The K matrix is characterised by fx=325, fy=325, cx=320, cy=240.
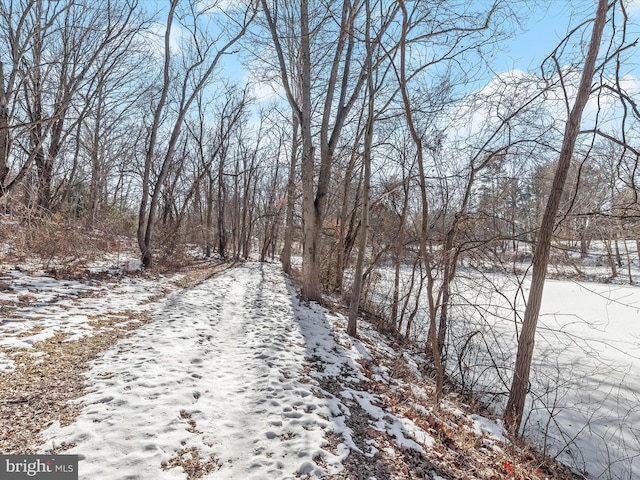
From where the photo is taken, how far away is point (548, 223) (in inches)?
158

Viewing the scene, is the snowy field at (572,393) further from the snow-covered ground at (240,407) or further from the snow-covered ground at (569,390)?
the snow-covered ground at (240,407)

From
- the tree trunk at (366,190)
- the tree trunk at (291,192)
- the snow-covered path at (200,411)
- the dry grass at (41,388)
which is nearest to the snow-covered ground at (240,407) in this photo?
the snow-covered path at (200,411)

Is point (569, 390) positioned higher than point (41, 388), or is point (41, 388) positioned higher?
point (41, 388)

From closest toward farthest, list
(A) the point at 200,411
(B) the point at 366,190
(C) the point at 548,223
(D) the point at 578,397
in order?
(A) the point at 200,411, (C) the point at 548,223, (D) the point at 578,397, (B) the point at 366,190

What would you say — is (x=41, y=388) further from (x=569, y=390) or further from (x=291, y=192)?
(x=291, y=192)

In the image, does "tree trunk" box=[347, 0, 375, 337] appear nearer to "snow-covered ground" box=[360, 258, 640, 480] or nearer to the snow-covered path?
the snow-covered path

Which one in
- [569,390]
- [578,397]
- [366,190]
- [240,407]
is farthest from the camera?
[569,390]

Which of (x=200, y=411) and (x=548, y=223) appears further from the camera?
(x=548, y=223)

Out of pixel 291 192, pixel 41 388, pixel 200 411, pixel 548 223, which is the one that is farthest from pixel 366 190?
pixel 291 192

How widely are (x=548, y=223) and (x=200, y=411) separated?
4440 millimetres

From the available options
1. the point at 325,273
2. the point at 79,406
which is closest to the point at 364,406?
the point at 79,406

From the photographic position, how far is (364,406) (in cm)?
377

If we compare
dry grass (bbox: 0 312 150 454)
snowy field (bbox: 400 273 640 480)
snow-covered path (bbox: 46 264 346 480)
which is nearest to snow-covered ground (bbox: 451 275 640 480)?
snowy field (bbox: 400 273 640 480)

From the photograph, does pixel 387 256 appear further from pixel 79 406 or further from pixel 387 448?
pixel 79 406
